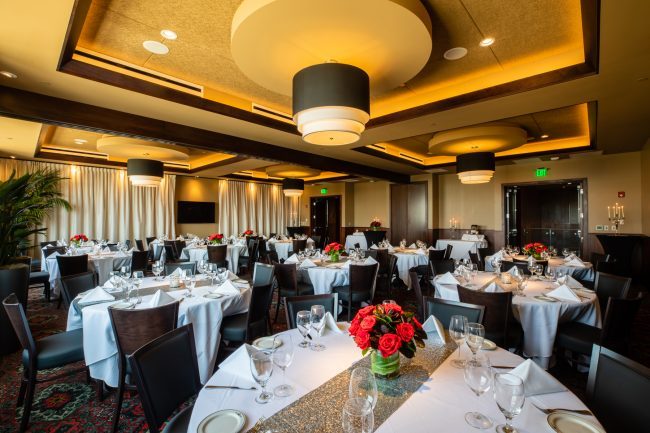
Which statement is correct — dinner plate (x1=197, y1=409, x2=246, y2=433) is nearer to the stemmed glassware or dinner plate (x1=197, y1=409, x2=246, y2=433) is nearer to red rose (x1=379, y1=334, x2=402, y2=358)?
the stemmed glassware

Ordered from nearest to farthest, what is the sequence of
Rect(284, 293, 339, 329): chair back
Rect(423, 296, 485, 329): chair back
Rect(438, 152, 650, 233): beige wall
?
1. Rect(423, 296, 485, 329): chair back
2. Rect(284, 293, 339, 329): chair back
3. Rect(438, 152, 650, 233): beige wall

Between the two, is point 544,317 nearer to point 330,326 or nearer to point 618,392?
point 618,392

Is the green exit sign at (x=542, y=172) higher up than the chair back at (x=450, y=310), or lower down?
higher up

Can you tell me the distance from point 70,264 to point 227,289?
3.64 metres

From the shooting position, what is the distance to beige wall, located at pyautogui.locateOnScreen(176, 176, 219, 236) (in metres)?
11.2

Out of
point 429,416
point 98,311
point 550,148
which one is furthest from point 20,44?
point 550,148

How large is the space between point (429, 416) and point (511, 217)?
10.1 meters

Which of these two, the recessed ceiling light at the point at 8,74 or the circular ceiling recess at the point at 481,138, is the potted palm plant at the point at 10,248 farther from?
the circular ceiling recess at the point at 481,138

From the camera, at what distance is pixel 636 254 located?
7.06m

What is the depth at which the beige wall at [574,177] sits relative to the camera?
24.8 feet

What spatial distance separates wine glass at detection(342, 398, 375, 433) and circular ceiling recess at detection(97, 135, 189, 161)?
21.8ft

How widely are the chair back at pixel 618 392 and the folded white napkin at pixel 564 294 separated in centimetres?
181

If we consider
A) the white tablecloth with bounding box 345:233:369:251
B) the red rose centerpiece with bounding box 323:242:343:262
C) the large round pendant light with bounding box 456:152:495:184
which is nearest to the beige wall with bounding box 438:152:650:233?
the white tablecloth with bounding box 345:233:369:251

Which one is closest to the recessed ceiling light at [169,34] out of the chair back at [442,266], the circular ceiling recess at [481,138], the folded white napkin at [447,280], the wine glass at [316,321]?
the wine glass at [316,321]
